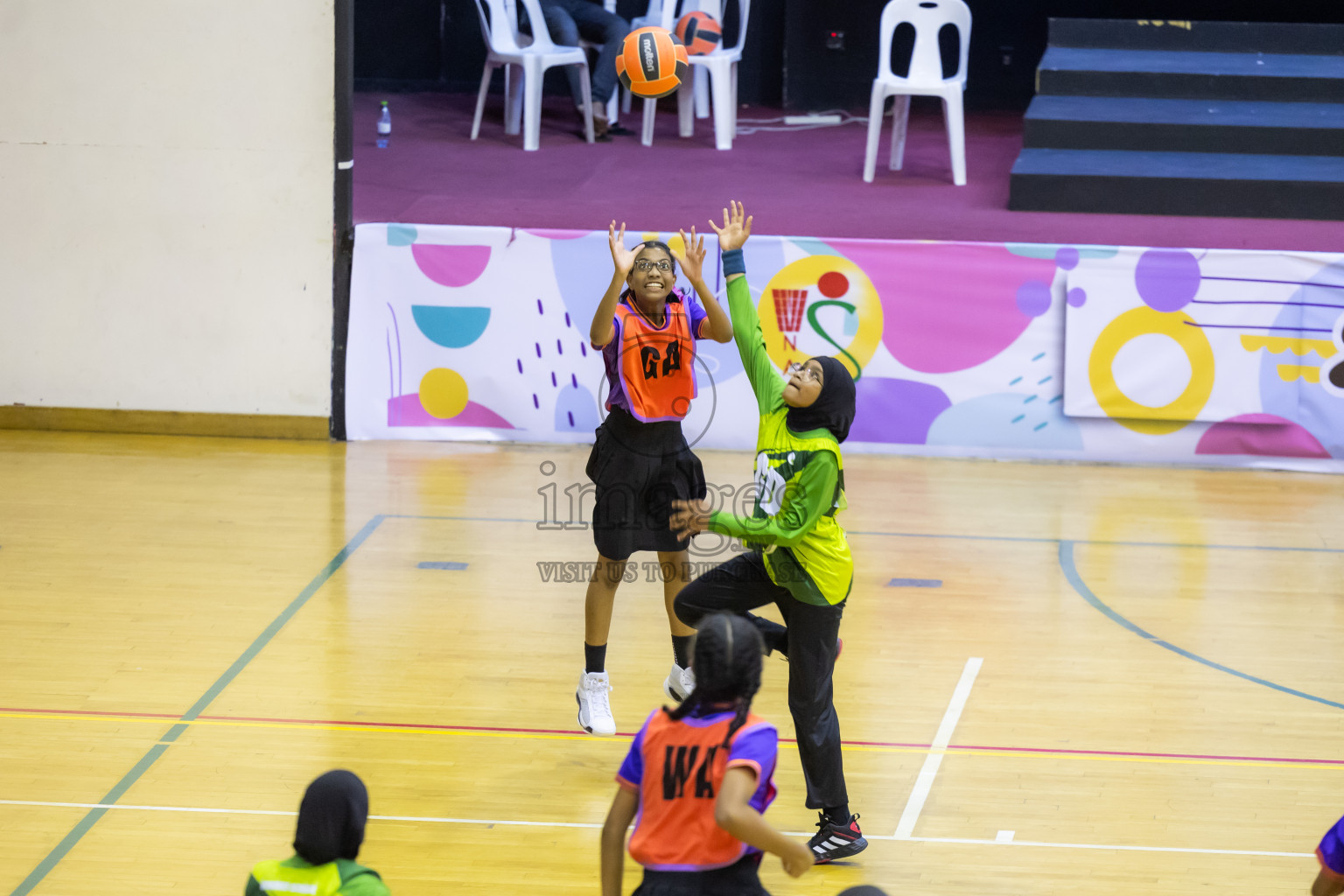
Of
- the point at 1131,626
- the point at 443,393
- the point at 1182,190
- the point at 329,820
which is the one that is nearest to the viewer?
the point at 329,820

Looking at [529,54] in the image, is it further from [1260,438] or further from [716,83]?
[1260,438]

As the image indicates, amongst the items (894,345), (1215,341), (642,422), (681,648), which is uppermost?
(642,422)

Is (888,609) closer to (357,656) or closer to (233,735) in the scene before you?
(357,656)

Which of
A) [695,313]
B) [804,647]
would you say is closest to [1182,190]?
[695,313]

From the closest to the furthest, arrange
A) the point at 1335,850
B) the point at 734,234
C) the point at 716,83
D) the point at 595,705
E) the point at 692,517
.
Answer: the point at 1335,850 → the point at 692,517 → the point at 734,234 → the point at 595,705 → the point at 716,83

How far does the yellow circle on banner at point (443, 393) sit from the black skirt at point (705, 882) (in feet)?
20.5

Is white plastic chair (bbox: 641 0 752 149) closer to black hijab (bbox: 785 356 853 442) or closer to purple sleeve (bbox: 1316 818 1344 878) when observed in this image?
black hijab (bbox: 785 356 853 442)

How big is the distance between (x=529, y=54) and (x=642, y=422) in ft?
24.2

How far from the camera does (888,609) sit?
21.4ft

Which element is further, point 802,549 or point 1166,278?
point 1166,278

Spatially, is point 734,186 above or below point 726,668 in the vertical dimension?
above

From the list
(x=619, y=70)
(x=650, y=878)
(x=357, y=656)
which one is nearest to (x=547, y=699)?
(x=357, y=656)

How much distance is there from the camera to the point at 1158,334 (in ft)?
28.0

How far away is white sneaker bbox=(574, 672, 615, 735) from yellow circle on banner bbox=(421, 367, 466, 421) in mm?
4079
